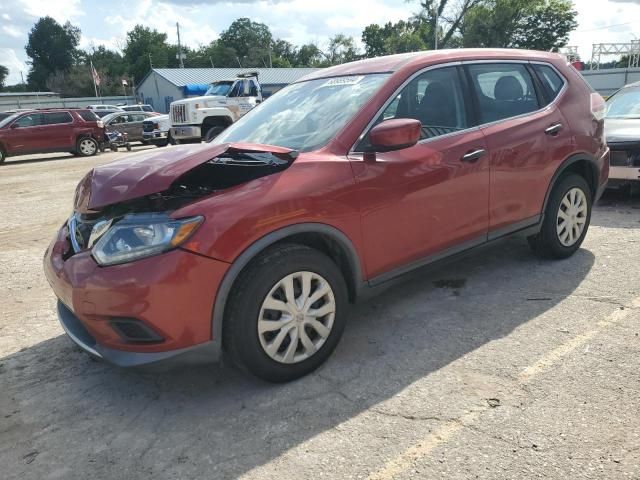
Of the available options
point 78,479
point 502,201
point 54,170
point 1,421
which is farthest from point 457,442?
point 54,170

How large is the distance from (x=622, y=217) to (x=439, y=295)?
11.3 feet

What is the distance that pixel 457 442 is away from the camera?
7.84 ft

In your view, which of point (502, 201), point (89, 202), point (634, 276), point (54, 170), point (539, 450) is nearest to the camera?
point (539, 450)

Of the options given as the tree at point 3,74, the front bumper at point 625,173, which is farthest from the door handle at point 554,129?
the tree at point 3,74

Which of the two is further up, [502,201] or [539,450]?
[502,201]

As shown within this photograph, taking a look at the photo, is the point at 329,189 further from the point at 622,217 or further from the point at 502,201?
the point at 622,217

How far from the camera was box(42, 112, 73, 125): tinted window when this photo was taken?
1816 cm

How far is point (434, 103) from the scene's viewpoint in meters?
3.64

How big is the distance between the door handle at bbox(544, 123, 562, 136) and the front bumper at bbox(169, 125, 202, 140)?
13.7 meters

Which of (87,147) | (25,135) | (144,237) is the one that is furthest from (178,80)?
(144,237)

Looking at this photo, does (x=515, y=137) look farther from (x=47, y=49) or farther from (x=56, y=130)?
(x=47, y=49)

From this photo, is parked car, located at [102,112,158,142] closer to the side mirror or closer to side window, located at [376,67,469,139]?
side window, located at [376,67,469,139]

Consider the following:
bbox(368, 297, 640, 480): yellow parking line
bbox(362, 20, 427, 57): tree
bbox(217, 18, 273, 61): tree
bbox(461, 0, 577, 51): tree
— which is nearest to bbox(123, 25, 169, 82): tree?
bbox(217, 18, 273, 61): tree

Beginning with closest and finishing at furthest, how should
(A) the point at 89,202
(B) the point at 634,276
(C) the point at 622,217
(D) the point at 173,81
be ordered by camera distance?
(A) the point at 89,202 < (B) the point at 634,276 < (C) the point at 622,217 < (D) the point at 173,81
